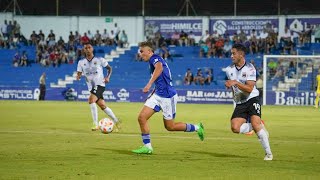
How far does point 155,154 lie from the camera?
1495 centimetres

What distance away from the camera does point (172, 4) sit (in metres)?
55.7

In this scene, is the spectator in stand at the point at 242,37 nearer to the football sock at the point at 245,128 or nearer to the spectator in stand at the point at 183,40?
the spectator in stand at the point at 183,40

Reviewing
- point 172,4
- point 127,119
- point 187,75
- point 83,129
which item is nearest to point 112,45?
point 172,4

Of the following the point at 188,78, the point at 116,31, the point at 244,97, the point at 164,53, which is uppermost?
the point at 116,31

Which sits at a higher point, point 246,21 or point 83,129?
point 246,21

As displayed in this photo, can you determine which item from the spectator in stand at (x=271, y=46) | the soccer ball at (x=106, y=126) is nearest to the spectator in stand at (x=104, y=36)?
the spectator in stand at (x=271, y=46)

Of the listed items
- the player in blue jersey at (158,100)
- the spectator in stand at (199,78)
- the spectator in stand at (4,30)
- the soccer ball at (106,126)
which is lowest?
the spectator in stand at (199,78)

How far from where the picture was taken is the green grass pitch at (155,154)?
11.8 meters

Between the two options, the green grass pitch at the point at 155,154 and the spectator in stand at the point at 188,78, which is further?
the spectator in stand at the point at 188,78

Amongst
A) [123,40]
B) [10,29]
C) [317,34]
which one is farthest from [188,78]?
A: [10,29]

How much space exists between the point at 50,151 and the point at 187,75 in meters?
32.4

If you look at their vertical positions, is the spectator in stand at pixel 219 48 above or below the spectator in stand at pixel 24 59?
above

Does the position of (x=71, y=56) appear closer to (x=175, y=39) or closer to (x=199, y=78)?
(x=175, y=39)

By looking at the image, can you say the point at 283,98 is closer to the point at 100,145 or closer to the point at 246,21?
the point at 246,21
